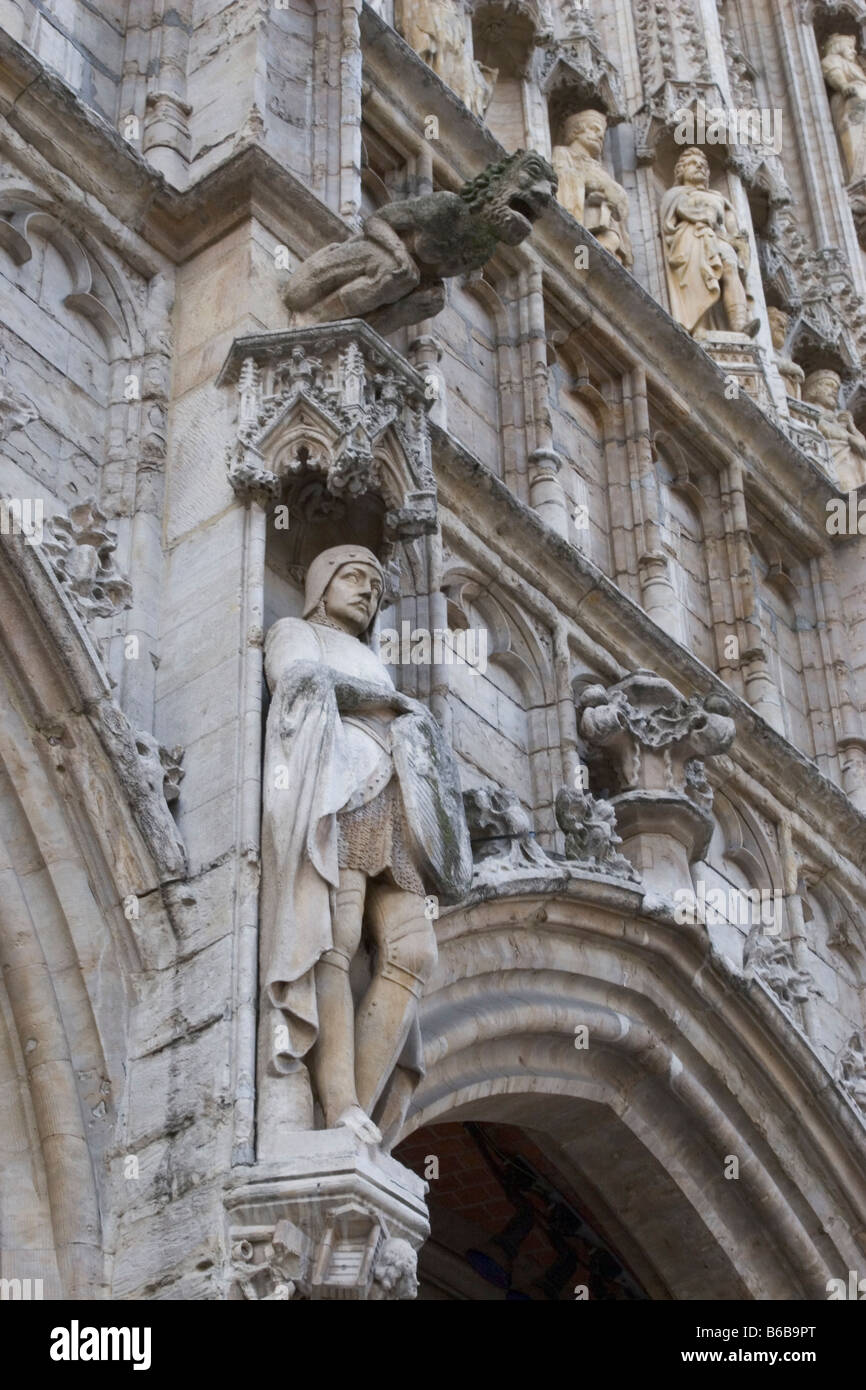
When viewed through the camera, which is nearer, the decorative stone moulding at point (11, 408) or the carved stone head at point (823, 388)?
the decorative stone moulding at point (11, 408)

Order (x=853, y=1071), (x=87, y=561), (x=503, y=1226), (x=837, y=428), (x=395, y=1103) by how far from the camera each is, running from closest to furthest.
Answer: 1. (x=395, y=1103)
2. (x=87, y=561)
3. (x=853, y=1071)
4. (x=503, y=1226)
5. (x=837, y=428)

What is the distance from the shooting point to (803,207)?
16859 mm

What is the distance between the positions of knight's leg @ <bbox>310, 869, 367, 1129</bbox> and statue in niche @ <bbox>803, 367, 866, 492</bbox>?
24.1ft

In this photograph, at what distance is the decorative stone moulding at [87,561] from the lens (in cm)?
783

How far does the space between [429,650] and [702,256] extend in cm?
541

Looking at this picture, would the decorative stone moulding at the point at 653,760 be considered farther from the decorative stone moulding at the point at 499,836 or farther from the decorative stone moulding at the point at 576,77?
the decorative stone moulding at the point at 576,77

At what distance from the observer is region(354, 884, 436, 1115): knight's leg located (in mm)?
7062

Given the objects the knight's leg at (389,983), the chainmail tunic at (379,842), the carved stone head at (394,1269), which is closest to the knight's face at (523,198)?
the chainmail tunic at (379,842)

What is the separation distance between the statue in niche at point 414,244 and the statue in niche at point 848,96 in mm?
8683

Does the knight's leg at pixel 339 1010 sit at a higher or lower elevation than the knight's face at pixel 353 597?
lower

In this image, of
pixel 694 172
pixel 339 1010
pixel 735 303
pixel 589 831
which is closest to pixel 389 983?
pixel 339 1010

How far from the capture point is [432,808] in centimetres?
747

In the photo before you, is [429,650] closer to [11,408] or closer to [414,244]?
[414,244]

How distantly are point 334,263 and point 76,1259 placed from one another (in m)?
3.92
